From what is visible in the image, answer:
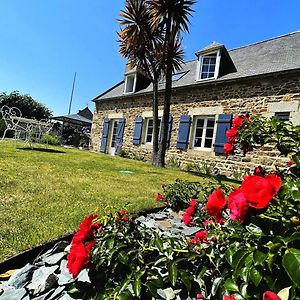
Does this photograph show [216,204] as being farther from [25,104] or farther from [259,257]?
[25,104]

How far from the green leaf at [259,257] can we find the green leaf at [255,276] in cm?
7

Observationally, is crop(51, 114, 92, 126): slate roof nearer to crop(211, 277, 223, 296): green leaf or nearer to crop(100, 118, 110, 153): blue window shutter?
crop(100, 118, 110, 153): blue window shutter

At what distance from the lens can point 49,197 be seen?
3.68 m

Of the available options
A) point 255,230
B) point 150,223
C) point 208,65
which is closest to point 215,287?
point 255,230

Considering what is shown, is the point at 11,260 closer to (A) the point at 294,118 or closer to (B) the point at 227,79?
(A) the point at 294,118

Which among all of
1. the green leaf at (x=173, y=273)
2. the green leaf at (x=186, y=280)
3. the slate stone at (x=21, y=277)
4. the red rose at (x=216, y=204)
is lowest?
the slate stone at (x=21, y=277)

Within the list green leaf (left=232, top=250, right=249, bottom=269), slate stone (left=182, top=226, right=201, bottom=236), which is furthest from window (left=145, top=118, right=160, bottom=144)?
green leaf (left=232, top=250, right=249, bottom=269)

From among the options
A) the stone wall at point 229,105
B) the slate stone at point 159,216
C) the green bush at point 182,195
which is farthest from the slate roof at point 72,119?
the slate stone at point 159,216

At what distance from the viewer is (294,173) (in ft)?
4.60

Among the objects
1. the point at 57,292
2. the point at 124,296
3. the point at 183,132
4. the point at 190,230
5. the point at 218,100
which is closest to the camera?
the point at 124,296

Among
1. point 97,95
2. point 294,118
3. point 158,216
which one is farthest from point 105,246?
point 97,95

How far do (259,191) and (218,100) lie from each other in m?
10.4

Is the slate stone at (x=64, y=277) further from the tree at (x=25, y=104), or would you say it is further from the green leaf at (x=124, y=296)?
the tree at (x=25, y=104)

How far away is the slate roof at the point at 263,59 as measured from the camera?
30.7 feet
